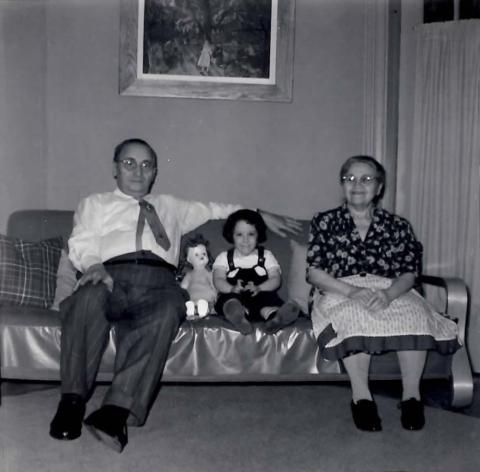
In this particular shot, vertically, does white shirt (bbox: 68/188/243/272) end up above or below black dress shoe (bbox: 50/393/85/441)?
above

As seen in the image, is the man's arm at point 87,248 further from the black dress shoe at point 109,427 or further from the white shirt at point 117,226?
the black dress shoe at point 109,427

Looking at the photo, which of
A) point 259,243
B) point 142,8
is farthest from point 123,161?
point 142,8

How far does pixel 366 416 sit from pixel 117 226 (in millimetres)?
1328

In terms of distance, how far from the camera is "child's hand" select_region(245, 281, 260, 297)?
264 centimetres

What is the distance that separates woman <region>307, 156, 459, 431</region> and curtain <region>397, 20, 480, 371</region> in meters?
0.73

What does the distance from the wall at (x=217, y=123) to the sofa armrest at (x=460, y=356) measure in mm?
1158

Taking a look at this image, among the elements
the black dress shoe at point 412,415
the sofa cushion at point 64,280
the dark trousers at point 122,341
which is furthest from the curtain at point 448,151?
the sofa cushion at point 64,280

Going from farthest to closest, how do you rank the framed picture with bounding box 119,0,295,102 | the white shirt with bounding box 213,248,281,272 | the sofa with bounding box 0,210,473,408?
the framed picture with bounding box 119,0,295,102 → the white shirt with bounding box 213,248,281,272 → the sofa with bounding box 0,210,473,408

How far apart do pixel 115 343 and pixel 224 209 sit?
3.06 feet

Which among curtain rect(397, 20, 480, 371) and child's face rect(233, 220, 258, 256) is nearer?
child's face rect(233, 220, 258, 256)

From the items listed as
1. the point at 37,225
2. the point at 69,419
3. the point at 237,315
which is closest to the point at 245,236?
the point at 237,315

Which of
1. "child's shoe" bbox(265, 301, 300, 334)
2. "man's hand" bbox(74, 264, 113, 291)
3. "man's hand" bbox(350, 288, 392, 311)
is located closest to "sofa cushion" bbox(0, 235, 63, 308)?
"man's hand" bbox(74, 264, 113, 291)

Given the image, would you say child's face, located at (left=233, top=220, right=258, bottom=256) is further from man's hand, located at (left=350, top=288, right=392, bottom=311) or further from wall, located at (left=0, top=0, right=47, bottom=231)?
wall, located at (left=0, top=0, right=47, bottom=231)

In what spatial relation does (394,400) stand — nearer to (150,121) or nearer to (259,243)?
(259,243)
